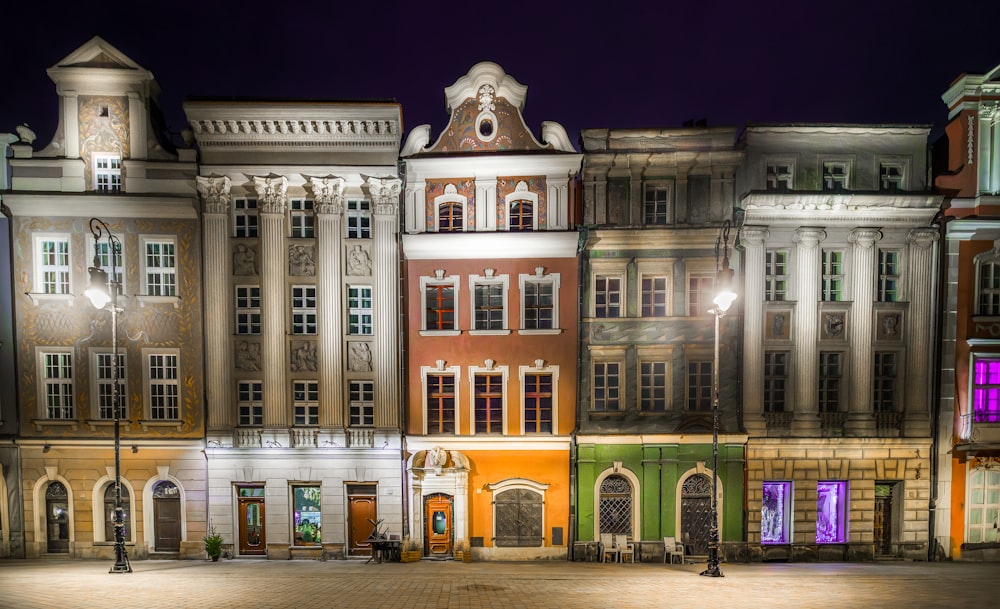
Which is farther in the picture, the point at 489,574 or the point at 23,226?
the point at 23,226

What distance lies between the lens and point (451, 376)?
21188mm

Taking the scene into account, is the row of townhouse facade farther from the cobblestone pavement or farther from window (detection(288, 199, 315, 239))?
the cobblestone pavement

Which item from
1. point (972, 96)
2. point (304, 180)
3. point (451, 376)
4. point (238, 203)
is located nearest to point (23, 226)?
point (238, 203)

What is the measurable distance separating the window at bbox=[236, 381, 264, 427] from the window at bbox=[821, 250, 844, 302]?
78.9ft

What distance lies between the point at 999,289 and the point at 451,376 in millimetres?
23121

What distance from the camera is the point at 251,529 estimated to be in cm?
2106

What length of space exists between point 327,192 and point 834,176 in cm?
2135

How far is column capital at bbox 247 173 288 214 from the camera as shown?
20.6 meters

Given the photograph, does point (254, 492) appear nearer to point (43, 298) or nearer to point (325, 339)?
point (325, 339)

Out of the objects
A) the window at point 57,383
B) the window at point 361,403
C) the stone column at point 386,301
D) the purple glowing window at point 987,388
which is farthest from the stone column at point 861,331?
the window at point 57,383

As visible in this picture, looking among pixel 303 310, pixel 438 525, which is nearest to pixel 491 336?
pixel 303 310

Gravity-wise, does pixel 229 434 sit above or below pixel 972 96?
below

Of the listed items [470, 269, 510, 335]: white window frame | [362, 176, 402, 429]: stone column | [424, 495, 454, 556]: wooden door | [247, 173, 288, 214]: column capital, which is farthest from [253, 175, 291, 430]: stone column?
[470, 269, 510, 335]: white window frame

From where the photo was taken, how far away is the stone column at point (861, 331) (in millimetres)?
20531
